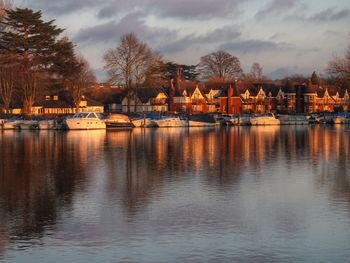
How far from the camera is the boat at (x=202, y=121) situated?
86.9 metres

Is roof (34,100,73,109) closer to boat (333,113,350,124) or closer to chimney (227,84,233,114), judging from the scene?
chimney (227,84,233,114)

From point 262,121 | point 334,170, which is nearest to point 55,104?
point 262,121

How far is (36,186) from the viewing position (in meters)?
22.3

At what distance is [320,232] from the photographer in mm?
14648

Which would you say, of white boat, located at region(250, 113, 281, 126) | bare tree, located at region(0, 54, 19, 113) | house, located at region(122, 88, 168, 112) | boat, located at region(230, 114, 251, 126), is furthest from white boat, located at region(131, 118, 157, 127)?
house, located at region(122, 88, 168, 112)

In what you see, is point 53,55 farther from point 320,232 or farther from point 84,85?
point 320,232

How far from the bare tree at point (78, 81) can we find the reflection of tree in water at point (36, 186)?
52.1 meters

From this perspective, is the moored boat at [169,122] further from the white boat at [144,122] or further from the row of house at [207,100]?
the row of house at [207,100]

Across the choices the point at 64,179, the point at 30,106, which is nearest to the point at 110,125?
the point at 30,106

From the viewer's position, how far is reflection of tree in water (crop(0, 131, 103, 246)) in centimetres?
1599

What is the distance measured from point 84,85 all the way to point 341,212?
84907mm

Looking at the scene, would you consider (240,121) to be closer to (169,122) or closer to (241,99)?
(169,122)

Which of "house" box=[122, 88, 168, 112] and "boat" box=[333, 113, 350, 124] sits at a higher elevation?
"house" box=[122, 88, 168, 112]

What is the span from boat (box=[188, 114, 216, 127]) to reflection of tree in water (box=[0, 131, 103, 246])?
163 feet
